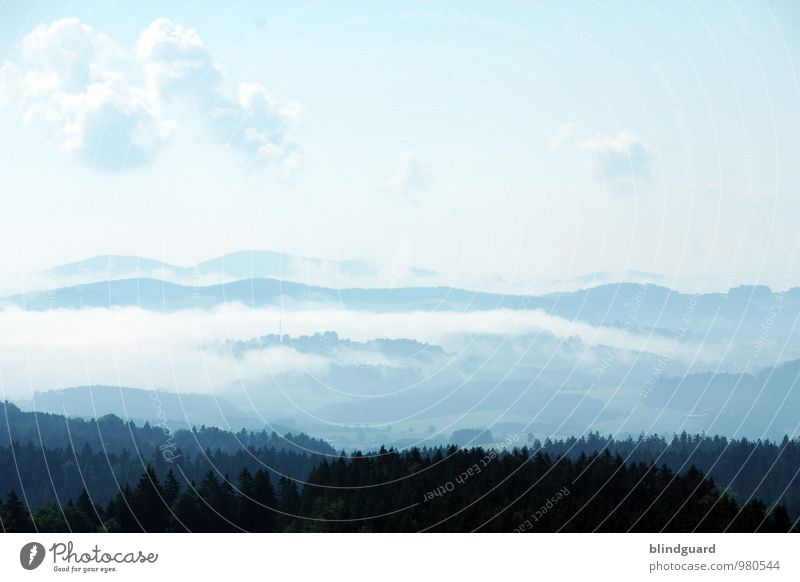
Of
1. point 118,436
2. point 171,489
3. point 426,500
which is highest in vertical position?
point 118,436

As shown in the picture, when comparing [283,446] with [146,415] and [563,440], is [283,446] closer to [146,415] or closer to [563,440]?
[146,415]

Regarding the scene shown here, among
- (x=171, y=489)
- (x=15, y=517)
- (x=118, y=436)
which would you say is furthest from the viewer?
(x=118, y=436)

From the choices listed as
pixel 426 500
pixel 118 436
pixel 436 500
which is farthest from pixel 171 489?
pixel 118 436

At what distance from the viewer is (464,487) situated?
139ft

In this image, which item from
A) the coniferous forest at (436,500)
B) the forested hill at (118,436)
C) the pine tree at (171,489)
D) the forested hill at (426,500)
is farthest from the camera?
the forested hill at (118,436)

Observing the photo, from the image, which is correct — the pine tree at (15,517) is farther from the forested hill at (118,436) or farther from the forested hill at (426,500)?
the forested hill at (118,436)

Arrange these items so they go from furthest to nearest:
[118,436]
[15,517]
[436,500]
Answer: [118,436] → [15,517] → [436,500]

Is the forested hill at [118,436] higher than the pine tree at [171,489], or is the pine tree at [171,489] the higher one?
the forested hill at [118,436]

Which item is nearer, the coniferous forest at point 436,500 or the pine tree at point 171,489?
the coniferous forest at point 436,500

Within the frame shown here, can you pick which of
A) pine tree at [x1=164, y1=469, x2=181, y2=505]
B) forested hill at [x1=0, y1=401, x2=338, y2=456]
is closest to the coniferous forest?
pine tree at [x1=164, y1=469, x2=181, y2=505]

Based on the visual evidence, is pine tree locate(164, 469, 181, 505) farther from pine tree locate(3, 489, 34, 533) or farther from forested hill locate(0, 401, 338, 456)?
forested hill locate(0, 401, 338, 456)

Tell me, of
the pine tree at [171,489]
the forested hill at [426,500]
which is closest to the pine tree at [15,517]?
the forested hill at [426,500]

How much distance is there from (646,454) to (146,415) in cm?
2916

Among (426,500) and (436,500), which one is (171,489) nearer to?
(426,500)
